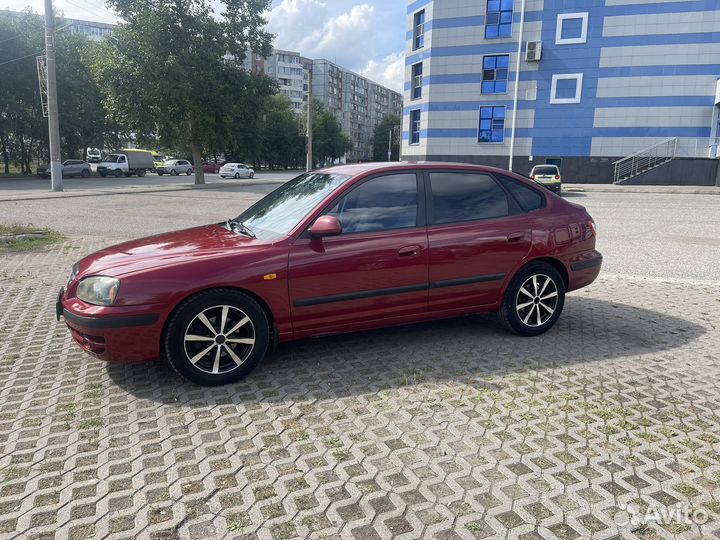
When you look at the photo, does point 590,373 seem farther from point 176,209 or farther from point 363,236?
point 176,209

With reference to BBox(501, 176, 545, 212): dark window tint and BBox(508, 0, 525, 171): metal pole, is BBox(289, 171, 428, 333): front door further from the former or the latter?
BBox(508, 0, 525, 171): metal pole

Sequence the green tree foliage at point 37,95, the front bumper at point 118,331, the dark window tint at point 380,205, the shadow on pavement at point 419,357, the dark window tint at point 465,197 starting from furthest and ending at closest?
the green tree foliage at point 37,95, the dark window tint at point 465,197, the dark window tint at point 380,205, the shadow on pavement at point 419,357, the front bumper at point 118,331

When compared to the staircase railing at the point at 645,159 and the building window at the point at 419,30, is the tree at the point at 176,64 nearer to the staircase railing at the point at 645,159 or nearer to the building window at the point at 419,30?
the building window at the point at 419,30

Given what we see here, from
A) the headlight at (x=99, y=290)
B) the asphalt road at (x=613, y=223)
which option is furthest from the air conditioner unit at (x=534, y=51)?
the headlight at (x=99, y=290)

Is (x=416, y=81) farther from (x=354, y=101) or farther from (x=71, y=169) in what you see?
(x=354, y=101)

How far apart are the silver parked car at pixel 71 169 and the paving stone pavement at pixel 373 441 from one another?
40765mm

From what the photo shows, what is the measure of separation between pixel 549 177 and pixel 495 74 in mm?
13615

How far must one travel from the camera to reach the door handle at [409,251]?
14.0 feet

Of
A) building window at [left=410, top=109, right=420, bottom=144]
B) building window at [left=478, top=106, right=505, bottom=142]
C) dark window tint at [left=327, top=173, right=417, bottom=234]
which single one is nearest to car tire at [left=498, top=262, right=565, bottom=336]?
dark window tint at [left=327, top=173, right=417, bottom=234]

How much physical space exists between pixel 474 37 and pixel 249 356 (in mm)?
37321

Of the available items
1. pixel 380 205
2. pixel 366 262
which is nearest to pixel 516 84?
pixel 380 205

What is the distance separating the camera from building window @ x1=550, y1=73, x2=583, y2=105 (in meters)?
34.5

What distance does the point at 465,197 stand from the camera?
4703 millimetres

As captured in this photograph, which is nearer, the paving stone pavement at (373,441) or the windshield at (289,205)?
the paving stone pavement at (373,441)
